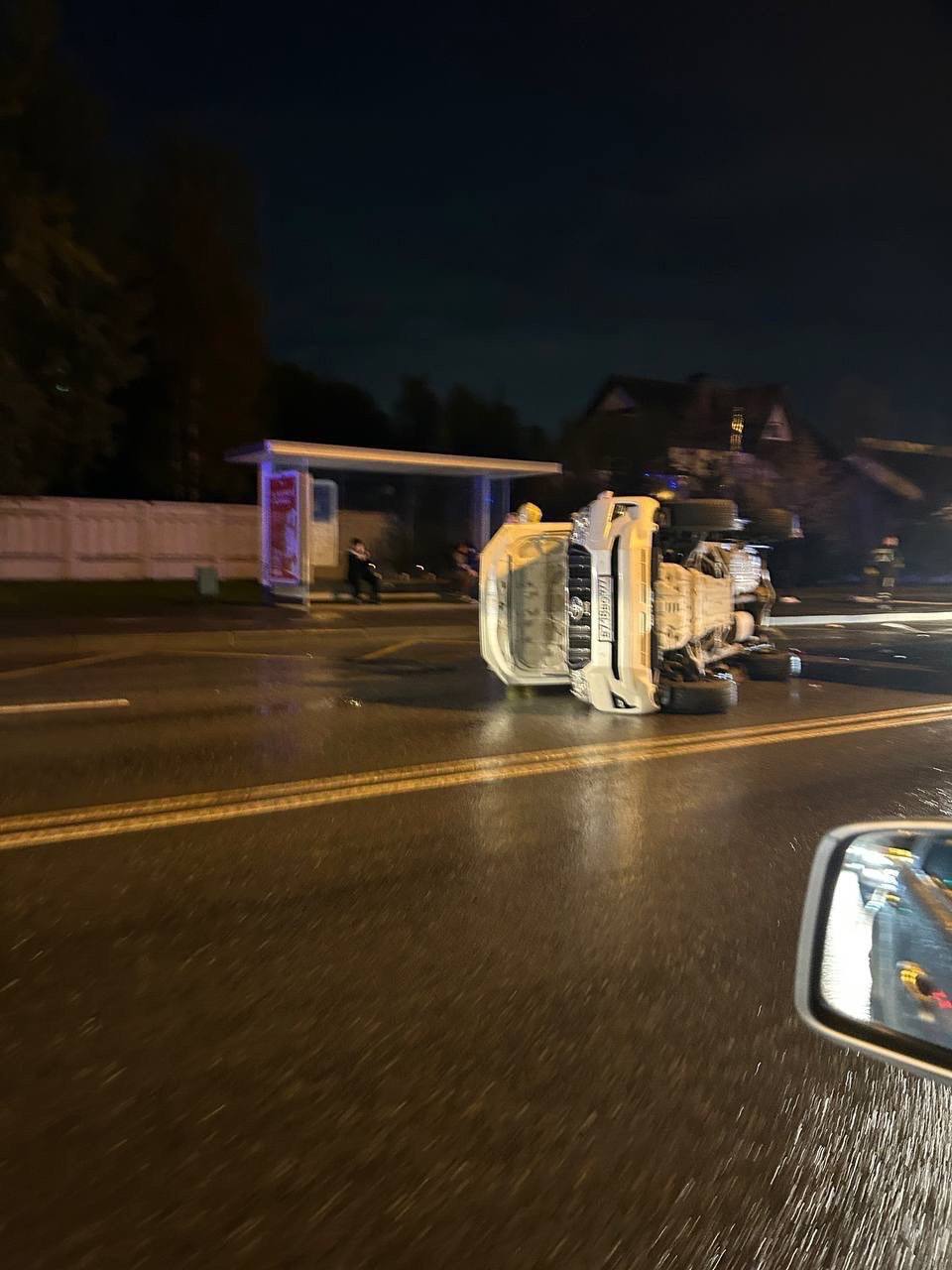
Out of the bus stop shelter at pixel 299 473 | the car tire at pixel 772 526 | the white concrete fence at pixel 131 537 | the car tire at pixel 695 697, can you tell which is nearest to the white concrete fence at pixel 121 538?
the white concrete fence at pixel 131 537

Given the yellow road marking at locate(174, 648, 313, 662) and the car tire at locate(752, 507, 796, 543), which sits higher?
the car tire at locate(752, 507, 796, 543)

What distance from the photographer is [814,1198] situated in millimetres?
2955

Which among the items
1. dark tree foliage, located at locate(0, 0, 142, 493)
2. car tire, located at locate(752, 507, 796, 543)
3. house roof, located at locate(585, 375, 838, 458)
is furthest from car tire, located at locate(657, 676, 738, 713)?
house roof, located at locate(585, 375, 838, 458)

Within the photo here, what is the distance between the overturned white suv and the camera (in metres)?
9.66

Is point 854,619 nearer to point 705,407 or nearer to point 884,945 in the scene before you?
point 705,407

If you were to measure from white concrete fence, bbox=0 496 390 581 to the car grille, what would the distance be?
644 inches

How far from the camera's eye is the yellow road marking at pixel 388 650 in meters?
15.2

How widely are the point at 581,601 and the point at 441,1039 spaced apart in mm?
6588

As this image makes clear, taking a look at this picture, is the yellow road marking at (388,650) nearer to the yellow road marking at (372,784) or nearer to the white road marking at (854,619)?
the yellow road marking at (372,784)

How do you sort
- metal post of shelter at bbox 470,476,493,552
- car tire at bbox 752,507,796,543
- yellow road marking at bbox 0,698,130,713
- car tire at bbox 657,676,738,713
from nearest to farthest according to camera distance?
yellow road marking at bbox 0,698,130,713, car tire at bbox 657,676,738,713, car tire at bbox 752,507,796,543, metal post of shelter at bbox 470,476,493,552

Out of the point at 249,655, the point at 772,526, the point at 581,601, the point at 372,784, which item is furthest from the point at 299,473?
the point at 372,784

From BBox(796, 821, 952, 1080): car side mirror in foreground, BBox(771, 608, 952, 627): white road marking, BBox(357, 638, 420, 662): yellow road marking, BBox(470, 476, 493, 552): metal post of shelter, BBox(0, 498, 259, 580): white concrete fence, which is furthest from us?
BBox(470, 476, 493, 552): metal post of shelter

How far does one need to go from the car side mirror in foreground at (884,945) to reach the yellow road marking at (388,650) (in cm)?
1238

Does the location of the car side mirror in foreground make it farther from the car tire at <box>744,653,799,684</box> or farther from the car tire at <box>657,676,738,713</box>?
the car tire at <box>744,653,799,684</box>
